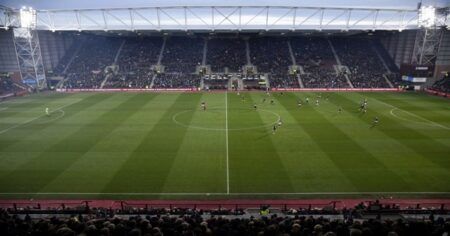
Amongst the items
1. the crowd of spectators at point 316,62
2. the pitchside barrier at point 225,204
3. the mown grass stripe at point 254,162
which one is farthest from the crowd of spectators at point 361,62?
the pitchside barrier at point 225,204

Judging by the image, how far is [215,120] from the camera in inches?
1586

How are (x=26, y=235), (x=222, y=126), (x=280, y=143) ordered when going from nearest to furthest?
(x=26, y=235)
(x=280, y=143)
(x=222, y=126)

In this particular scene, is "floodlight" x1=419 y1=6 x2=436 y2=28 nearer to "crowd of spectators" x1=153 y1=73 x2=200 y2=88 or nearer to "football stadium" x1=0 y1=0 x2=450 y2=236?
"football stadium" x1=0 y1=0 x2=450 y2=236

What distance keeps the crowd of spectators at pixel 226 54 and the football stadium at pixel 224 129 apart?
43 centimetres

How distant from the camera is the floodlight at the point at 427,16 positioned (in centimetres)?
6072

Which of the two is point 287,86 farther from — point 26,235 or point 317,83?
point 26,235

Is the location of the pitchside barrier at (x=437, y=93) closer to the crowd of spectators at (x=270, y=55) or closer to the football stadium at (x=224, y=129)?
the football stadium at (x=224, y=129)

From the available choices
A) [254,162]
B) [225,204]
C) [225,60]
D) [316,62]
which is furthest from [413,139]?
[225,60]

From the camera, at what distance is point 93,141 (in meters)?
32.2

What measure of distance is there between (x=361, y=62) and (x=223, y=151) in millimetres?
58315

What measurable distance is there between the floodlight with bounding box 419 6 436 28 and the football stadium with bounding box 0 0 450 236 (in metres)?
0.19

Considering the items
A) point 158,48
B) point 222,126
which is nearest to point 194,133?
point 222,126

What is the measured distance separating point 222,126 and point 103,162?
14146mm

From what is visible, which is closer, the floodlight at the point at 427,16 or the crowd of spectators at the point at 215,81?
the floodlight at the point at 427,16
